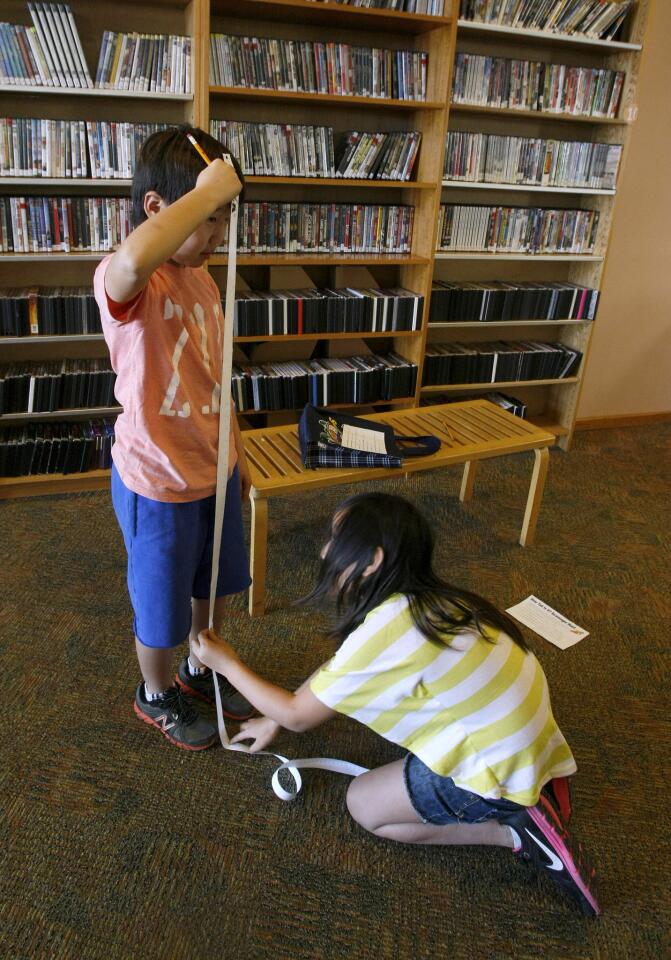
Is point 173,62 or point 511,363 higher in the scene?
point 173,62

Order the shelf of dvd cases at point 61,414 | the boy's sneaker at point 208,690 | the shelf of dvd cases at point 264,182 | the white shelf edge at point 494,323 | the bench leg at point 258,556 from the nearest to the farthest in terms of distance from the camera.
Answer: the boy's sneaker at point 208,690
the bench leg at point 258,556
the shelf of dvd cases at point 264,182
the shelf of dvd cases at point 61,414
the white shelf edge at point 494,323

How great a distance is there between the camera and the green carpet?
1298 mm

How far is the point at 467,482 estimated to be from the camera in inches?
118

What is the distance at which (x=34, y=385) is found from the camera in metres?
2.72

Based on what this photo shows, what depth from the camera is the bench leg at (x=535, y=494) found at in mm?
2580

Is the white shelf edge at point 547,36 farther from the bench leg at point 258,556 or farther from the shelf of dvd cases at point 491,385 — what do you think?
the bench leg at point 258,556

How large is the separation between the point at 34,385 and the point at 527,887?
2386mm

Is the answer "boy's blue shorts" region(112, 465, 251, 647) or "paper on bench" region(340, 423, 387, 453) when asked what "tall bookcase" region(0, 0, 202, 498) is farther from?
"boy's blue shorts" region(112, 465, 251, 647)

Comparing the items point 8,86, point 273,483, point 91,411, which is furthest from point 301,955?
point 8,86

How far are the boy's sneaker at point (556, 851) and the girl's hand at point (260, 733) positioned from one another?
0.56 m

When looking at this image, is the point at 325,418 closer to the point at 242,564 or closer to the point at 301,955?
the point at 242,564

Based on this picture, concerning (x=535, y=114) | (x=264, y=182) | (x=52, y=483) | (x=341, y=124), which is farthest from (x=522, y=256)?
(x=52, y=483)

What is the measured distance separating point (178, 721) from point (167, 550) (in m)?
0.53

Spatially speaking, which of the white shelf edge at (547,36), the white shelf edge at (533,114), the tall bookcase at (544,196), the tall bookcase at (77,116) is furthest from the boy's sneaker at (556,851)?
the white shelf edge at (547,36)
